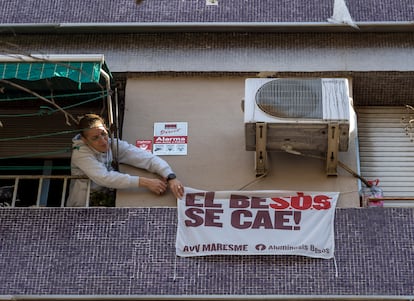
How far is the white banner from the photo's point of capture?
24.2ft

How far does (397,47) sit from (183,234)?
3195 mm

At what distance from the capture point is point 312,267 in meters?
7.27

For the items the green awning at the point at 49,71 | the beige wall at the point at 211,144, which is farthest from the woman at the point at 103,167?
the green awning at the point at 49,71

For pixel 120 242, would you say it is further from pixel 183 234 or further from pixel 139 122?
pixel 139 122

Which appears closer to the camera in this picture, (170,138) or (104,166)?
(104,166)

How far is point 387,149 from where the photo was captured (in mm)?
8633

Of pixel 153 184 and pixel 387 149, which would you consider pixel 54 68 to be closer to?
pixel 153 184

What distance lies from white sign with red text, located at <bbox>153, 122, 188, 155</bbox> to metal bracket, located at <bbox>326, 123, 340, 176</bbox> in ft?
4.78

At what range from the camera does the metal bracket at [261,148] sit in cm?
761

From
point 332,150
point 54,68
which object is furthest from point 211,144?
point 54,68

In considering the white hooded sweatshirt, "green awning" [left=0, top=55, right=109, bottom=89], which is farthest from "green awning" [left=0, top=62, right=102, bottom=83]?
the white hooded sweatshirt

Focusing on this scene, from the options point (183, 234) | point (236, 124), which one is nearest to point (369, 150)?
point (236, 124)

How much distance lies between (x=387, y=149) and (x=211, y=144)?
189 cm

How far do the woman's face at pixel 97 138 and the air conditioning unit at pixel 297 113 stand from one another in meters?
1.39
